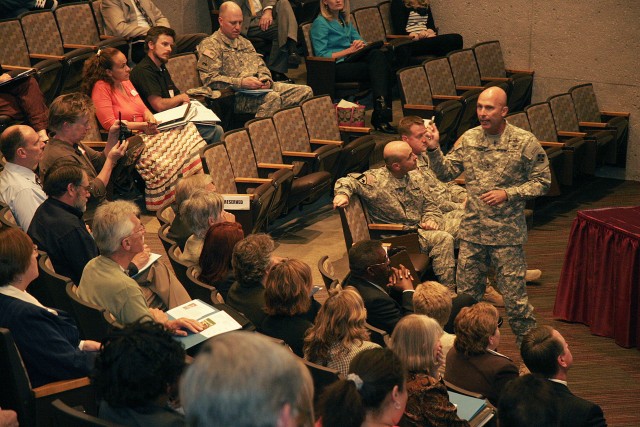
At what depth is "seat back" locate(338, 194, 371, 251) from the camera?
5289mm

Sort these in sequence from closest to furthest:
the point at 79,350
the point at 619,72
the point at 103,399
A: the point at 103,399 < the point at 79,350 < the point at 619,72

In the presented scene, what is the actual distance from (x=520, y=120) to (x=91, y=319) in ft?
15.1

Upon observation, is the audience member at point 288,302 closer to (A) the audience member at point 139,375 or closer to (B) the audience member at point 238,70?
(A) the audience member at point 139,375

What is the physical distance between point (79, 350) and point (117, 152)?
7.25 ft

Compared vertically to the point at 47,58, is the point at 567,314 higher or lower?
lower

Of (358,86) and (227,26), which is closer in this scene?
(227,26)

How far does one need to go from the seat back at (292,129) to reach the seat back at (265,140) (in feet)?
0.24

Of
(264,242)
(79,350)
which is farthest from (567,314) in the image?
(79,350)

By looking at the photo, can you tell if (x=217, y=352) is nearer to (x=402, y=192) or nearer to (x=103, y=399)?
(x=103, y=399)

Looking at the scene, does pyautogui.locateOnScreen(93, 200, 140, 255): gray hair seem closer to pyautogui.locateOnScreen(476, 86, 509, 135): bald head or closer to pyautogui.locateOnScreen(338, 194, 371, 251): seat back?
pyautogui.locateOnScreen(338, 194, 371, 251): seat back

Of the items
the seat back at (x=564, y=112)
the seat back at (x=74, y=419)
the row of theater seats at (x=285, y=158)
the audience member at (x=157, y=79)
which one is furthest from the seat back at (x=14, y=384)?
the seat back at (x=564, y=112)

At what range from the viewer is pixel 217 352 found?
1599 millimetres

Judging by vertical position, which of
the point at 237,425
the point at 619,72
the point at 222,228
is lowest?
the point at 619,72

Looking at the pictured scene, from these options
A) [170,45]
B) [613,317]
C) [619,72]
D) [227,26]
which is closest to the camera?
[613,317]
